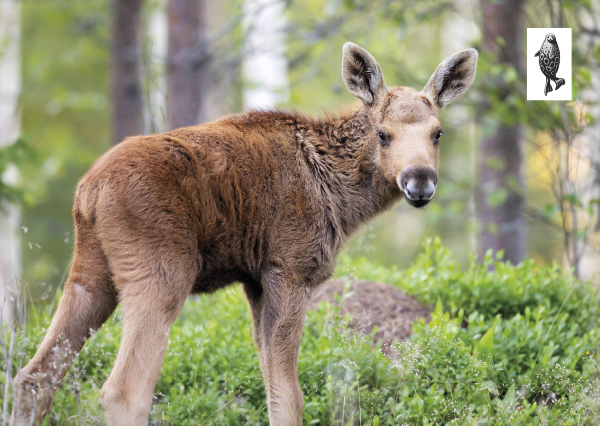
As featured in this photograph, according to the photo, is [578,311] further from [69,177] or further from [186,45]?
[69,177]

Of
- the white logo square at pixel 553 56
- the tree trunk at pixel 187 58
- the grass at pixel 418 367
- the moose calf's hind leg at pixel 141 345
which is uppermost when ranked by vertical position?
the tree trunk at pixel 187 58

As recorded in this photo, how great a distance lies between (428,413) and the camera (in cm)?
477

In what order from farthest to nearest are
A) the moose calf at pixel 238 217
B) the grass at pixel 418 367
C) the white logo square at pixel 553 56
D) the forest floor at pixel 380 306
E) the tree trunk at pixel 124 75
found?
the tree trunk at pixel 124 75 → the white logo square at pixel 553 56 → the forest floor at pixel 380 306 → the grass at pixel 418 367 → the moose calf at pixel 238 217

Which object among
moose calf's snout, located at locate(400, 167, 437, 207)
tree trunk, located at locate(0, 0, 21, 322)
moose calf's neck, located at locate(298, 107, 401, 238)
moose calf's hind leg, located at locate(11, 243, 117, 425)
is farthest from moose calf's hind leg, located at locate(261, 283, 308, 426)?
tree trunk, located at locate(0, 0, 21, 322)

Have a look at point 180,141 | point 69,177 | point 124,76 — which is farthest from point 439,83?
point 69,177

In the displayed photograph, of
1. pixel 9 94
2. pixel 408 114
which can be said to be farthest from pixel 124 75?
pixel 408 114

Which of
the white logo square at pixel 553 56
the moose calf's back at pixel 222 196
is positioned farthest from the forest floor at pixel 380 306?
the white logo square at pixel 553 56

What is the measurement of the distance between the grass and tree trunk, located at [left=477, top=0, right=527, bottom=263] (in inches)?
135

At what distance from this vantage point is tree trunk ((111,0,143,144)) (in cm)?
1380

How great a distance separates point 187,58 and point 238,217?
24.1 ft

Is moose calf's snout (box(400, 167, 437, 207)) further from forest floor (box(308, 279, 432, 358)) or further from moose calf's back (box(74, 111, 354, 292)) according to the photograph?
forest floor (box(308, 279, 432, 358))

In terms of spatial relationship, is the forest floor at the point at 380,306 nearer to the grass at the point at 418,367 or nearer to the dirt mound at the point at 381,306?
the dirt mound at the point at 381,306

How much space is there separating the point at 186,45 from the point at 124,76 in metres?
3.32

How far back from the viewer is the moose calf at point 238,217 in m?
4.08
